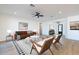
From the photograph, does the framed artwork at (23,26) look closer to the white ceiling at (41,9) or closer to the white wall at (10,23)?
the white wall at (10,23)

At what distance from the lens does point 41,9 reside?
7.56ft

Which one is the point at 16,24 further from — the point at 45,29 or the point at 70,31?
the point at 70,31

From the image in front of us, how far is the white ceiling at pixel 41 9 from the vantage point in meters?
2.22

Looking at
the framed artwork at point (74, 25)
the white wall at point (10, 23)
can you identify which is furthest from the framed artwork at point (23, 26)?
the framed artwork at point (74, 25)

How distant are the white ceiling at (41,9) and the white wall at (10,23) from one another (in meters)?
0.13

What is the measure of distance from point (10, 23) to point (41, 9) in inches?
34.9

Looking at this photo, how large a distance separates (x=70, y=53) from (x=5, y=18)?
1.86m

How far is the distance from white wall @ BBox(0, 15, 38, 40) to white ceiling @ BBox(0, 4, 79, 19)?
13 centimetres

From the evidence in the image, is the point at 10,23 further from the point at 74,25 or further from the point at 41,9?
the point at 74,25
